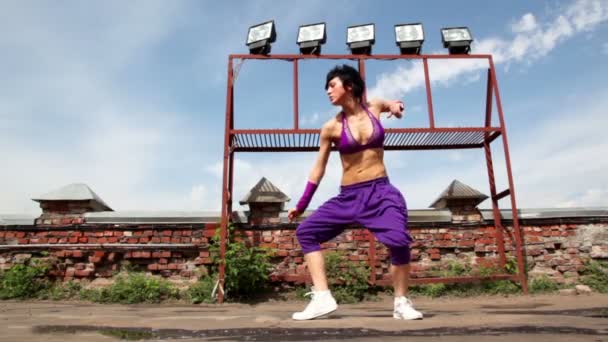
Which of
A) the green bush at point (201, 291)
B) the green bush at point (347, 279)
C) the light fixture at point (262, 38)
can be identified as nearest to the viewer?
the green bush at point (201, 291)

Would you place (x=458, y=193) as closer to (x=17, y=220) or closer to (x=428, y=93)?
(x=428, y=93)

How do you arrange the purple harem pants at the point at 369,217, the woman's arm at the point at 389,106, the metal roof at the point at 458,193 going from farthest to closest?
the metal roof at the point at 458,193
the woman's arm at the point at 389,106
the purple harem pants at the point at 369,217

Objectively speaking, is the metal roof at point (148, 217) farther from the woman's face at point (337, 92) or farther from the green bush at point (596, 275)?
the green bush at point (596, 275)

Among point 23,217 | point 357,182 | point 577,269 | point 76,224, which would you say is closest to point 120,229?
point 76,224

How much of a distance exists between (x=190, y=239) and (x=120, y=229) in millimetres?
945

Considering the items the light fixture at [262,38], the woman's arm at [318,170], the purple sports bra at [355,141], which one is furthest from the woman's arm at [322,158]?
the light fixture at [262,38]

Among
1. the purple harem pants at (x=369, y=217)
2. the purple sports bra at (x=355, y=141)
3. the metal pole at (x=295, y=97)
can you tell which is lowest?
the purple harem pants at (x=369, y=217)

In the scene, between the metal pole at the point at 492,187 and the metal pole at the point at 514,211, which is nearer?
the metal pole at the point at 514,211

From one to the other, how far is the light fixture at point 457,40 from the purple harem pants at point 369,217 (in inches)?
160

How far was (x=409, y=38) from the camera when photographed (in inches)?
227

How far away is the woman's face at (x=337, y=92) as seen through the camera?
2.71m

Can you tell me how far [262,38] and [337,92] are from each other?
131 inches

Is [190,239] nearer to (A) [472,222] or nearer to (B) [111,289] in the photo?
(B) [111,289]

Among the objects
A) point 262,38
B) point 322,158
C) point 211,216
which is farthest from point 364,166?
point 262,38
